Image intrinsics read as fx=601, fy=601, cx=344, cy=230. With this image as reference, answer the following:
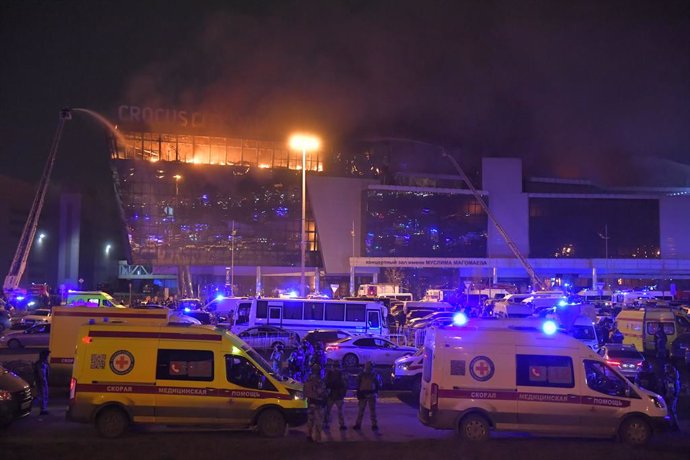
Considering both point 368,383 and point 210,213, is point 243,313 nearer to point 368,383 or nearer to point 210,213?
point 368,383

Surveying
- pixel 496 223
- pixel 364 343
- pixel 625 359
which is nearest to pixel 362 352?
pixel 364 343

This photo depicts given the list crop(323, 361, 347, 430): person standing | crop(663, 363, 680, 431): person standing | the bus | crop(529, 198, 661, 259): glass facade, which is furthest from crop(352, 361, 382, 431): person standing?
crop(529, 198, 661, 259): glass facade

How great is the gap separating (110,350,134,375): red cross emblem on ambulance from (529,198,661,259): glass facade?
209ft

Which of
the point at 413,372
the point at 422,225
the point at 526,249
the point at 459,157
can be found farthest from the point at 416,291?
the point at 413,372

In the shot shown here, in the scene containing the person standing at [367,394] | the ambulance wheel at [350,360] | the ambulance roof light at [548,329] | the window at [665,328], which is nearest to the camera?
the ambulance roof light at [548,329]

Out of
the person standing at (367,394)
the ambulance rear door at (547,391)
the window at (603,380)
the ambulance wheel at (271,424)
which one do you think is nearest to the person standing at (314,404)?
the ambulance wheel at (271,424)

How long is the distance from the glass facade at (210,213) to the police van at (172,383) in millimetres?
52915

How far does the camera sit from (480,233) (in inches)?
2662

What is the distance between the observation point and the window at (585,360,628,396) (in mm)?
9734

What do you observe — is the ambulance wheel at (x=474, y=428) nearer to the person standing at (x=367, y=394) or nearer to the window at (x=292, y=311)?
the person standing at (x=367, y=394)

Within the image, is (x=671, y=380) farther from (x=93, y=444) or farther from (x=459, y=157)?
(x=459, y=157)

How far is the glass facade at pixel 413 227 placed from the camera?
65.8 metres

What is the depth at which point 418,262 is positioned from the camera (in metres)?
64.2

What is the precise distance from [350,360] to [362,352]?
0.48 meters
